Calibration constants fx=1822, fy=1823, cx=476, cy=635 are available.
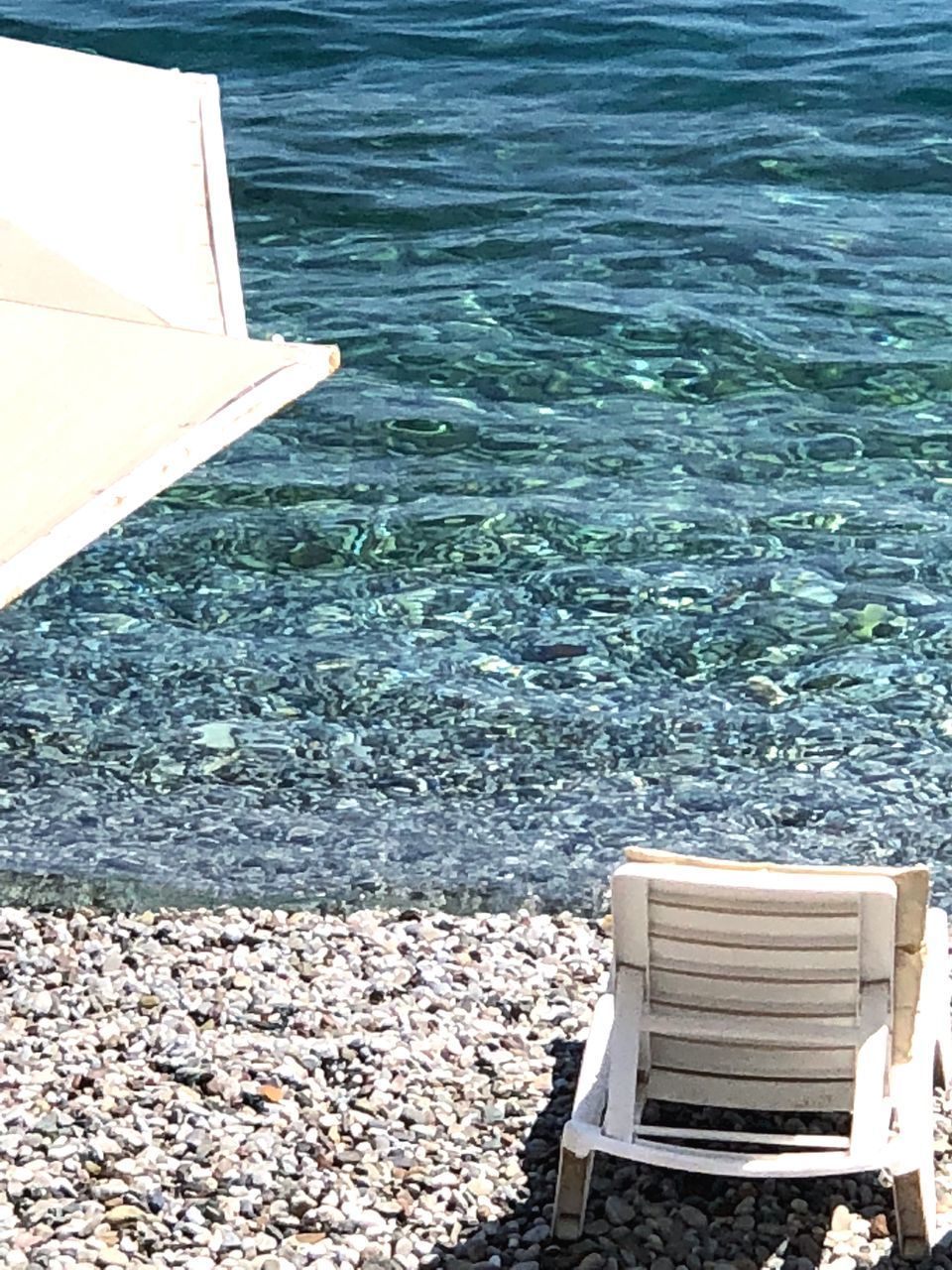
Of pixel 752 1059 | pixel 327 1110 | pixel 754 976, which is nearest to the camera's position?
pixel 754 976

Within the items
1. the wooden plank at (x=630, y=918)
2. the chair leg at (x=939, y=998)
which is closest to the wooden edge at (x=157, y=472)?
the wooden plank at (x=630, y=918)

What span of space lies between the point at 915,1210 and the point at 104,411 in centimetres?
274

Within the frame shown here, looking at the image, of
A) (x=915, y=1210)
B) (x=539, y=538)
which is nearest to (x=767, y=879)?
(x=915, y=1210)

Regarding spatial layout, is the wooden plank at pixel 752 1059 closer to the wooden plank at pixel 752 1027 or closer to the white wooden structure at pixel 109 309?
the wooden plank at pixel 752 1027

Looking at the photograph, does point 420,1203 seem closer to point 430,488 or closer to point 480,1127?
point 480,1127

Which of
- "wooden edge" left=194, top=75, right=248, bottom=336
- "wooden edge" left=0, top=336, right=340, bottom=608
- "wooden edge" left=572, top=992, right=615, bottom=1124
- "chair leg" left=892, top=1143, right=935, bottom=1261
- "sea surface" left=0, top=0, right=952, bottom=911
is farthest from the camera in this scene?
"sea surface" left=0, top=0, right=952, bottom=911

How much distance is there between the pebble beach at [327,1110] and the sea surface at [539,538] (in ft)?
1.79

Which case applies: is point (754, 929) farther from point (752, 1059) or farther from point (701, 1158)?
point (701, 1158)

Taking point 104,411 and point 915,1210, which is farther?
point 915,1210

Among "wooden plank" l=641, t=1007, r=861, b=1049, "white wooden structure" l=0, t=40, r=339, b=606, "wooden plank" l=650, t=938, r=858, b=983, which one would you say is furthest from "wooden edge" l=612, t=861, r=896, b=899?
"white wooden structure" l=0, t=40, r=339, b=606

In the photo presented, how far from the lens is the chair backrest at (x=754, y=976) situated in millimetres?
4555

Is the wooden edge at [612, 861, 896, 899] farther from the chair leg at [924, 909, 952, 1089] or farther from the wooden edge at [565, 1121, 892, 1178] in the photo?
the wooden edge at [565, 1121, 892, 1178]

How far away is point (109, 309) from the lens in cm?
478

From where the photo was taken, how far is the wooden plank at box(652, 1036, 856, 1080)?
480 cm
